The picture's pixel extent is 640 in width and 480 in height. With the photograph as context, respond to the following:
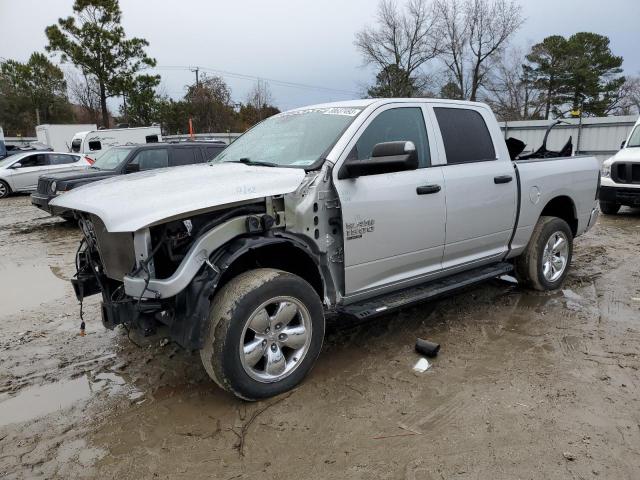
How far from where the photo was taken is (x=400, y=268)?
3945 millimetres

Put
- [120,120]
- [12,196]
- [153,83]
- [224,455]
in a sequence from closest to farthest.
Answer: [224,455]
[12,196]
[153,83]
[120,120]

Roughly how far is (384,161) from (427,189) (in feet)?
2.56

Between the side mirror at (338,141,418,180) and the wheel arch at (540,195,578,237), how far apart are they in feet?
8.96

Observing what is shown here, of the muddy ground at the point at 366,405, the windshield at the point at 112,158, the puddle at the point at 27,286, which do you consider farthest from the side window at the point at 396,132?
the windshield at the point at 112,158

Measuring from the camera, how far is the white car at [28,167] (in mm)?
17047

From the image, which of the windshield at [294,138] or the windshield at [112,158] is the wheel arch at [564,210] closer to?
the windshield at [294,138]

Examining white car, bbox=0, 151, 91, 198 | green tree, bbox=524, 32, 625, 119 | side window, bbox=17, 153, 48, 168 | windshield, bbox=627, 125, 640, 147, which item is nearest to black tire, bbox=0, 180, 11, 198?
white car, bbox=0, 151, 91, 198

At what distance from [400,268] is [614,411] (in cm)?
Answer: 170

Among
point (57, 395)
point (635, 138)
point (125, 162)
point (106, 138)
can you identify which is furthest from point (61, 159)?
point (635, 138)

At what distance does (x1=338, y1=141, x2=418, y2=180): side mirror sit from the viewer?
10.8 feet

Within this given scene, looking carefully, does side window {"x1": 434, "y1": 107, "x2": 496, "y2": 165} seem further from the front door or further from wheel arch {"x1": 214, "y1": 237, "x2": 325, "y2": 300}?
wheel arch {"x1": 214, "y1": 237, "x2": 325, "y2": 300}

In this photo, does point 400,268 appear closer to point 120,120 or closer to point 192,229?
point 192,229

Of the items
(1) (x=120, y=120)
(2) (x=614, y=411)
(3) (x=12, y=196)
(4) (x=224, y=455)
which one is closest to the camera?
(4) (x=224, y=455)

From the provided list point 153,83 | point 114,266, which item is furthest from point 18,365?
point 153,83
